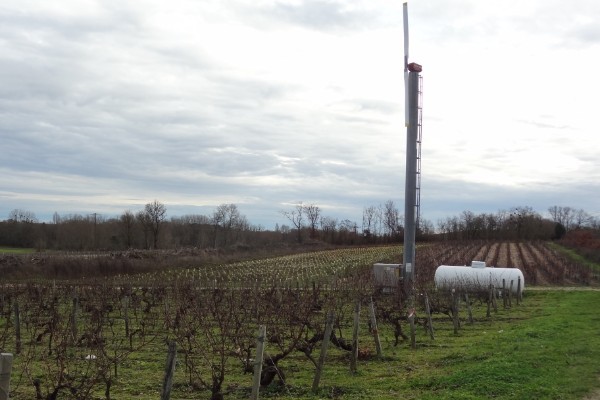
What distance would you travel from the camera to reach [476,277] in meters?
27.4

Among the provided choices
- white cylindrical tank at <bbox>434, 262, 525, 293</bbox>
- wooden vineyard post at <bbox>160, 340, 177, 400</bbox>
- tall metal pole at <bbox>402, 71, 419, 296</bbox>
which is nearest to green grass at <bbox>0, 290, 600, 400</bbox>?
wooden vineyard post at <bbox>160, 340, 177, 400</bbox>

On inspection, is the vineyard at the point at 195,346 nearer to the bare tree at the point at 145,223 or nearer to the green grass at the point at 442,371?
the green grass at the point at 442,371

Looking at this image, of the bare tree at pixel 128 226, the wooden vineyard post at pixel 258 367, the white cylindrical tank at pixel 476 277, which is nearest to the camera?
the wooden vineyard post at pixel 258 367

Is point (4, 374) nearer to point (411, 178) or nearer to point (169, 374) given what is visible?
point (169, 374)

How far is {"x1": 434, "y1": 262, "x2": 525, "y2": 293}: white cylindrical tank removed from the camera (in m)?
26.3

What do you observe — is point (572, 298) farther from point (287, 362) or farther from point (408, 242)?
point (287, 362)

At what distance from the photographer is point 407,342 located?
45.2ft

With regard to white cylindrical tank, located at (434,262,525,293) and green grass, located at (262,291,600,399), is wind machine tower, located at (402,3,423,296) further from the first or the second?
green grass, located at (262,291,600,399)

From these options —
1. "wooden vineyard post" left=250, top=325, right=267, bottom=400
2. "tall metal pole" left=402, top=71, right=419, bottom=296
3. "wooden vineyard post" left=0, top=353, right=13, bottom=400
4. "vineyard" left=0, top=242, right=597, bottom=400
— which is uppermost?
"tall metal pole" left=402, top=71, right=419, bottom=296

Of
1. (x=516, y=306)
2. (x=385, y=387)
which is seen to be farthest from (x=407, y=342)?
(x=516, y=306)

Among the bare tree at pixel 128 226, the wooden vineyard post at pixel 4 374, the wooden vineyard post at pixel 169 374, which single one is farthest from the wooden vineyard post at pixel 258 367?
the bare tree at pixel 128 226

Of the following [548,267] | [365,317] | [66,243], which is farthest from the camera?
[66,243]

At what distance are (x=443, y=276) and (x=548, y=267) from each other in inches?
564

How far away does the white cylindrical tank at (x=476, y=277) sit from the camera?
26.3 meters
